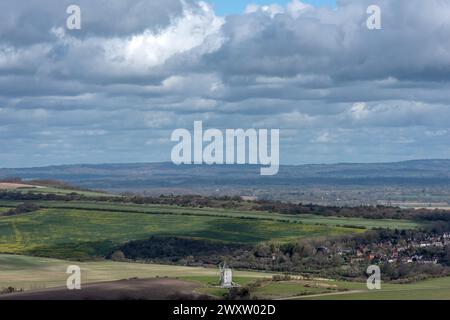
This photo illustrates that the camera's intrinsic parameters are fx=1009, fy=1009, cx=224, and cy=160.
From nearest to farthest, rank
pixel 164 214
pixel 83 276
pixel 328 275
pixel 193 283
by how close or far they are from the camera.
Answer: pixel 193 283, pixel 83 276, pixel 328 275, pixel 164 214

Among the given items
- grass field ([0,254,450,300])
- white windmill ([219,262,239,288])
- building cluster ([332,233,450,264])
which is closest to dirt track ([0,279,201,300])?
white windmill ([219,262,239,288])

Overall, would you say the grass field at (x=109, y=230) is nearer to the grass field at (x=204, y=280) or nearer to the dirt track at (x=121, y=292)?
the grass field at (x=204, y=280)

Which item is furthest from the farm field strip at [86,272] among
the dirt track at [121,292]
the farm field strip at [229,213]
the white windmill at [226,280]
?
the farm field strip at [229,213]

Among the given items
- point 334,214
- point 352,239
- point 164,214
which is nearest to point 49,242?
point 164,214

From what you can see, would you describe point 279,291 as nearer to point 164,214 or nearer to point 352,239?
point 352,239

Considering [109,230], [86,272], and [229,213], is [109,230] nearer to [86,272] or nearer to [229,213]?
[229,213]

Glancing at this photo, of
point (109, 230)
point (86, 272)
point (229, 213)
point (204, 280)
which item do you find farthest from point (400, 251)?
point (229, 213)
